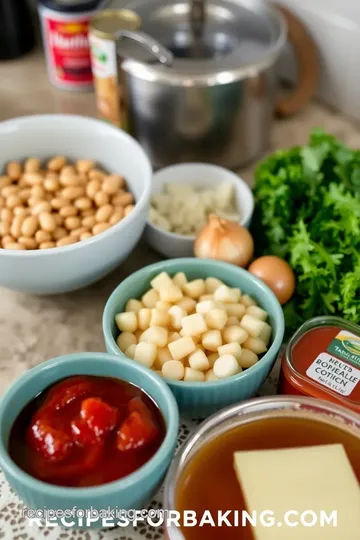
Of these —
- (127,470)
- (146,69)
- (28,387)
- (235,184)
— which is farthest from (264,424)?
(146,69)

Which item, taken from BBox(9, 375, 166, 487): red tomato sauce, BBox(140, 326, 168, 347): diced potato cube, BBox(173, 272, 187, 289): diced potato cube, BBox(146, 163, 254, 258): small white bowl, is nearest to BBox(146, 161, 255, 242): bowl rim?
BBox(146, 163, 254, 258): small white bowl

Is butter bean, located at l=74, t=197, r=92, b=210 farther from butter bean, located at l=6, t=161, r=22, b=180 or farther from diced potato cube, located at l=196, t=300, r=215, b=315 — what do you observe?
diced potato cube, located at l=196, t=300, r=215, b=315

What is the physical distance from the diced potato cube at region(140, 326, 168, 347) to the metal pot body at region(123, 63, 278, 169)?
16.4 inches

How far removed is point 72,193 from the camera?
988 mm

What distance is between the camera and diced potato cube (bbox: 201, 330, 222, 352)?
2.60ft

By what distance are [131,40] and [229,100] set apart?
0.19 meters

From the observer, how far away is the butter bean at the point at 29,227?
0.92m

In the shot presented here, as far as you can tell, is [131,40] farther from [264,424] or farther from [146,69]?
[264,424]

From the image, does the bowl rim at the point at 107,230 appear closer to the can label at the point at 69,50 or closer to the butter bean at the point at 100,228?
the butter bean at the point at 100,228

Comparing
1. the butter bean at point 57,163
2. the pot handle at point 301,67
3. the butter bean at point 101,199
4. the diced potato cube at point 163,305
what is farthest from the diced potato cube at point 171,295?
the pot handle at point 301,67

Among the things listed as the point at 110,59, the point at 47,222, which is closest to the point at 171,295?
the point at 47,222

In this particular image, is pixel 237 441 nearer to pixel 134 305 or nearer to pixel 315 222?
pixel 134 305

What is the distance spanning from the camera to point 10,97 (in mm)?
1365

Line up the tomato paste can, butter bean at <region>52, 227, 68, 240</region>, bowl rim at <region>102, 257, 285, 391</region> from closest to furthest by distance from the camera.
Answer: bowl rim at <region>102, 257, 285, 391</region> → butter bean at <region>52, 227, 68, 240</region> → the tomato paste can
